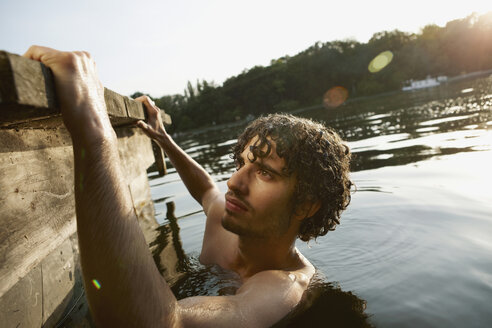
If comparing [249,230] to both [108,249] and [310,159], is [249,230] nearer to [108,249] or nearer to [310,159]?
[310,159]

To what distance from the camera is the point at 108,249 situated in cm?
117

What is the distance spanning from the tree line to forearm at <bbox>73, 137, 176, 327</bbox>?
181ft

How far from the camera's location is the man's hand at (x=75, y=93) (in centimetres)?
120

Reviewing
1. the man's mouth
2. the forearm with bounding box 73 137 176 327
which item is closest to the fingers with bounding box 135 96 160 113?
the man's mouth

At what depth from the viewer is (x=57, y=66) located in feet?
3.92

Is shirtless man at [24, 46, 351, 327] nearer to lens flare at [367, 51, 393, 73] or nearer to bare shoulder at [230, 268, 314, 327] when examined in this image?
bare shoulder at [230, 268, 314, 327]

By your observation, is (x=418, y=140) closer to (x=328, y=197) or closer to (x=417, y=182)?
(x=417, y=182)

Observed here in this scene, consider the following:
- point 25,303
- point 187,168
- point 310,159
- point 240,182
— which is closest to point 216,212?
point 187,168

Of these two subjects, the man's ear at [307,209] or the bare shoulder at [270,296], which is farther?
the man's ear at [307,209]

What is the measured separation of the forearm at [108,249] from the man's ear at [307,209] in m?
1.41

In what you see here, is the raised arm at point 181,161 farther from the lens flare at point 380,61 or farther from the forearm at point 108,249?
the lens flare at point 380,61

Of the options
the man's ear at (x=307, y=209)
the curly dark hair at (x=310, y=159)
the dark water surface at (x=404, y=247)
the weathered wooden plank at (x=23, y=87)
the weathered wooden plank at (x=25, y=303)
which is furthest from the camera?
the man's ear at (x=307, y=209)

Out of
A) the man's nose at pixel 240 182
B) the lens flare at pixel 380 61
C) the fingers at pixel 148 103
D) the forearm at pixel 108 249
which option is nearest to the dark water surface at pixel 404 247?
the man's nose at pixel 240 182

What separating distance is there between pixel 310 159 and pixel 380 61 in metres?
70.9
